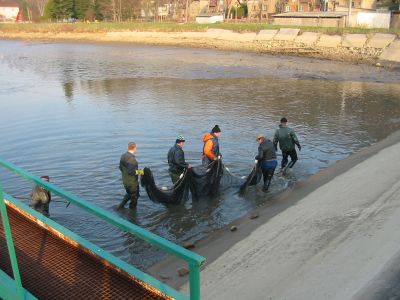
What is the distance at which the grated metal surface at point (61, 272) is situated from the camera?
16.4 ft

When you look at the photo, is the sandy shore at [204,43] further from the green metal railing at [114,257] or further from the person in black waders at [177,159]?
the green metal railing at [114,257]

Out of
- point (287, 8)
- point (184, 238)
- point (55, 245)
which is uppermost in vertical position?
point (287, 8)

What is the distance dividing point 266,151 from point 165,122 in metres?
8.49

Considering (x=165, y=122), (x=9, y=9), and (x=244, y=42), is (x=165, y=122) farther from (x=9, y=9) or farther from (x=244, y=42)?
(x=9, y=9)

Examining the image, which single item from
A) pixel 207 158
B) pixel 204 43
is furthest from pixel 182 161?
pixel 204 43

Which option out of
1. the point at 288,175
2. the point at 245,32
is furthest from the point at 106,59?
the point at 288,175

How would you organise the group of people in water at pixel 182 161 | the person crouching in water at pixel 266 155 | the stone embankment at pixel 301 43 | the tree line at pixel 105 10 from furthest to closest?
the tree line at pixel 105 10 < the stone embankment at pixel 301 43 < the person crouching in water at pixel 266 155 < the group of people in water at pixel 182 161

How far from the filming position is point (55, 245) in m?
5.91

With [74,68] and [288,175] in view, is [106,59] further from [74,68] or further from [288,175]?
[288,175]

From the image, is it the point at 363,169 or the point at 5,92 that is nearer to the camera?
the point at 363,169

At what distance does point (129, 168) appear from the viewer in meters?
9.53

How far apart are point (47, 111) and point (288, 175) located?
13587mm

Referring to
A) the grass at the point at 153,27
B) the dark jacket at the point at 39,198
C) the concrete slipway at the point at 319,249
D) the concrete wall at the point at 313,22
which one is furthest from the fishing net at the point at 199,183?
the concrete wall at the point at 313,22

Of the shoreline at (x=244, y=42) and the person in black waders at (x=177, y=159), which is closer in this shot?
the person in black waders at (x=177, y=159)
